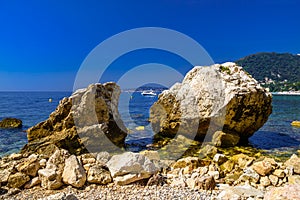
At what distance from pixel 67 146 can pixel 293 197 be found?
10568mm

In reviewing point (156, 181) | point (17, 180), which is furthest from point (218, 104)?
point (17, 180)

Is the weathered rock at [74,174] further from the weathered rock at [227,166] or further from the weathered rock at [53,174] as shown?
the weathered rock at [227,166]

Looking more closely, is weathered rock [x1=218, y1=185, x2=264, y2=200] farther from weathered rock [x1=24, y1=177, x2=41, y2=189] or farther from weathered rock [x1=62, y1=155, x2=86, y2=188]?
weathered rock [x1=24, y1=177, x2=41, y2=189]

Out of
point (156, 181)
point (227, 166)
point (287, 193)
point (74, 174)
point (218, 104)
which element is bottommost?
point (227, 166)

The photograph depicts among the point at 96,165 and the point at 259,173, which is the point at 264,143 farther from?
the point at 96,165

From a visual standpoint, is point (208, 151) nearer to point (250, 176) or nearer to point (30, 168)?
point (250, 176)

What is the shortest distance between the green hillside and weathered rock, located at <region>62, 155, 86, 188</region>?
504 feet

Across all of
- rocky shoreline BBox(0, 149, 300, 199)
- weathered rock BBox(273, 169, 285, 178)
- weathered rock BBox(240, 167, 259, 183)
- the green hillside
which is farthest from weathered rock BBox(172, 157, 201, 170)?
the green hillside

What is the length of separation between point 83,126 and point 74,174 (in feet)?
20.2

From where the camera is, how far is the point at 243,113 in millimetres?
13820

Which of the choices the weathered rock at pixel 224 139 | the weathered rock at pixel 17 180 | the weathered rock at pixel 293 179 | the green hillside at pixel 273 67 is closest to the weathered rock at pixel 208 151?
the weathered rock at pixel 224 139

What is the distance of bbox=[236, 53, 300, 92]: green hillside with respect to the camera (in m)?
158

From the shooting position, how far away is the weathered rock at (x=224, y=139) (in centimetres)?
1341

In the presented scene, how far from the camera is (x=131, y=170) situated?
23.2ft
